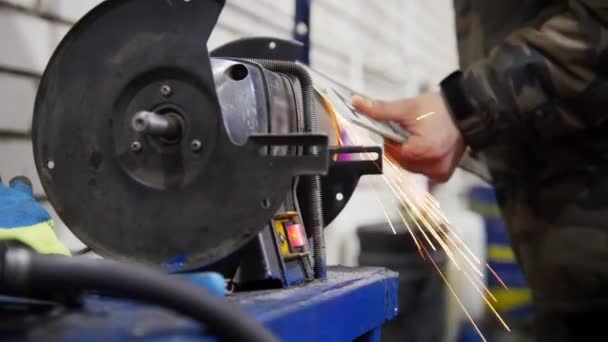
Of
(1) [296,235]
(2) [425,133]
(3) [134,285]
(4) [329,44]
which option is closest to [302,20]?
(4) [329,44]

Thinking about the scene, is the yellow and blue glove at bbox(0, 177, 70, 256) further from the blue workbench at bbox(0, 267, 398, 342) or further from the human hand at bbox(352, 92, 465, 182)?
the human hand at bbox(352, 92, 465, 182)

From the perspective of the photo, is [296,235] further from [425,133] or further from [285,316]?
[425,133]

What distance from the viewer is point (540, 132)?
1.40 m

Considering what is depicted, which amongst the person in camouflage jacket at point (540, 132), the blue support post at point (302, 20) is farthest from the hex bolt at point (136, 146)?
the blue support post at point (302, 20)

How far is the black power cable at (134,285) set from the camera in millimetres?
463

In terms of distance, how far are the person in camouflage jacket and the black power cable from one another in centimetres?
67

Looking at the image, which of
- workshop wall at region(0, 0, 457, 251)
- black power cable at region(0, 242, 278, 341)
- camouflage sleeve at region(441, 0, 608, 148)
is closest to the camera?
black power cable at region(0, 242, 278, 341)

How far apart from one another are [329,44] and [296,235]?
1.88m

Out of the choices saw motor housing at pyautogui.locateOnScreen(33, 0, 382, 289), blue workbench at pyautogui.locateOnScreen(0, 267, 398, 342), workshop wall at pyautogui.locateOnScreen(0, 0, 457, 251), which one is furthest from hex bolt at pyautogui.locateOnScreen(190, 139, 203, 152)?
workshop wall at pyautogui.locateOnScreen(0, 0, 457, 251)

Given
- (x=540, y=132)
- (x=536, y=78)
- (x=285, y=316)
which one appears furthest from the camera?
(x=540, y=132)

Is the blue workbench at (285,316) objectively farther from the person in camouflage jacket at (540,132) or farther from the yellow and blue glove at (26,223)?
the person in camouflage jacket at (540,132)

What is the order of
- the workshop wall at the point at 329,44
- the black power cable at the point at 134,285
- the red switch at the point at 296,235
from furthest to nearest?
the workshop wall at the point at 329,44, the red switch at the point at 296,235, the black power cable at the point at 134,285

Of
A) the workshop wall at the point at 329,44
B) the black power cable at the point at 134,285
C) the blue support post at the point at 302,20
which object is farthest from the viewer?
the blue support post at the point at 302,20

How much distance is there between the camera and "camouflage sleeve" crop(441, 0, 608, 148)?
1.26 m
